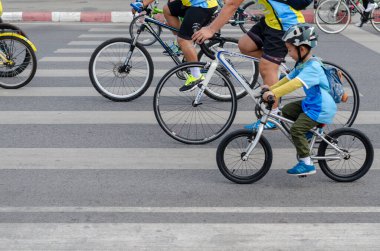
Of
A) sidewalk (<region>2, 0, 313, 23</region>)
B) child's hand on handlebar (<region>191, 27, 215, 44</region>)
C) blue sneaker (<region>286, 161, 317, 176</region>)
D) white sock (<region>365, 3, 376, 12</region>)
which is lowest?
sidewalk (<region>2, 0, 313, 23</region>)

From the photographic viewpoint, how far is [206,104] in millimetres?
8328

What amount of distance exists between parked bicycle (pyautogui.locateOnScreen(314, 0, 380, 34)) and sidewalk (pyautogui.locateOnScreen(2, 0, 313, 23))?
1070 mm

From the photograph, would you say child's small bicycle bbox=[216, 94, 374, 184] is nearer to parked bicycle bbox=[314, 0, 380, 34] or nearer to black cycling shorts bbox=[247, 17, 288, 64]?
black cycling shorts bbox=[247, 17, 288, 64]

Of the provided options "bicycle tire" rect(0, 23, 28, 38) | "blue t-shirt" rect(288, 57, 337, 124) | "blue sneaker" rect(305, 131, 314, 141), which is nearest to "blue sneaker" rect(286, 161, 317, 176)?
"blue sneaker" rect(305, 131, 314, 141)

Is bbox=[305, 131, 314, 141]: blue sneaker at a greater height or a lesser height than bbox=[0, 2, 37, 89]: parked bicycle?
greater

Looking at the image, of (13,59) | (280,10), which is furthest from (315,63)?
(13,59)

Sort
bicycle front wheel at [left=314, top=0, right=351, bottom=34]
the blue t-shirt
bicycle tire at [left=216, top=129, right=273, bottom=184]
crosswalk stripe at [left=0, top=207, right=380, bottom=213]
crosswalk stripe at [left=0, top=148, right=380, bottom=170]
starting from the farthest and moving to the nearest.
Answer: bicycle front wheel at [left=314, top=0, right=351, bottom=34] → crosswalk stripe at [left=0, top=148, right=380, bottom=170] → bicycle tire at [left=216, top=129, right=273, bottom=184] → the blue t-shirt → crosswalk stripe at [left=0, top=207, right=380, bottom=213]

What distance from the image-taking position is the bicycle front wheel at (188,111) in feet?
23.3

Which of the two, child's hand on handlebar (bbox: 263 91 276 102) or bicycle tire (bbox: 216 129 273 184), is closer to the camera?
child's hand on handlebar (bbox: 263 91 276 102)

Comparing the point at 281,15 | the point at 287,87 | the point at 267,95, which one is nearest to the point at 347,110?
the point at 281,15

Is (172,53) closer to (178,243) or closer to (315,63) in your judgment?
(315,63)

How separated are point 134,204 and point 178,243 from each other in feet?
2.67

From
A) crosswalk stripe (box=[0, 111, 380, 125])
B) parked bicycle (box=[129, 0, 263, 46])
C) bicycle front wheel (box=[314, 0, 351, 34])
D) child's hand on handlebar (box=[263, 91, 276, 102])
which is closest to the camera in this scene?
child's hand on handlebar (box=[263, 91, 276, 102])

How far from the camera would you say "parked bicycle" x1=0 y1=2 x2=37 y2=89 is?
941 cm
